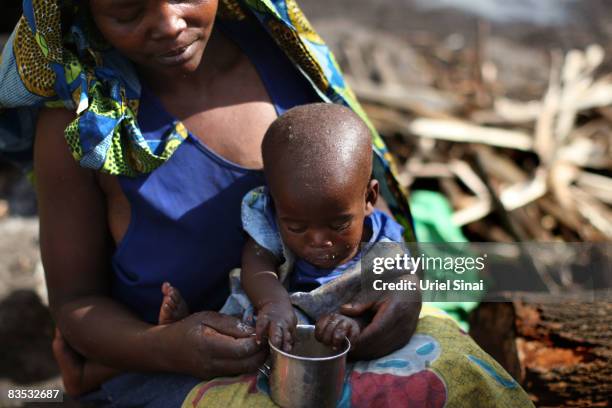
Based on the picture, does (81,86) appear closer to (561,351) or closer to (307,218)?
(307,218)

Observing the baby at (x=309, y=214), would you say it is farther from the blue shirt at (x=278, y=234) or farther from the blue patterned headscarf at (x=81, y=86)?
the blue patterned headscarf at (x=81, y=86)

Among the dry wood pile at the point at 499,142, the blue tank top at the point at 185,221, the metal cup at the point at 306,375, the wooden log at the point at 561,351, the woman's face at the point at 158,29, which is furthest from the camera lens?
the dry wood pile at the point at 499,142

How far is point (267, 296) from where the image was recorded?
192 cm

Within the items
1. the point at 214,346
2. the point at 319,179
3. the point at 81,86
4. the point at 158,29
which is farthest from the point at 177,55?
the point at 214,346

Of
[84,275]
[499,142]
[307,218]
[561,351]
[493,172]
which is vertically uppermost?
[499,142]

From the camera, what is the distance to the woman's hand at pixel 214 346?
6.10ft

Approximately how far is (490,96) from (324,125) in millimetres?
2762

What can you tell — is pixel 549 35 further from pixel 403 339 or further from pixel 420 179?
pixel 403 339

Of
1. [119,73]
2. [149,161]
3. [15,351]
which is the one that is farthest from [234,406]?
[15,351]

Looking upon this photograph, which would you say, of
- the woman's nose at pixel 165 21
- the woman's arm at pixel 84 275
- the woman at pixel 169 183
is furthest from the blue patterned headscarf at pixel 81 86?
the woman's nose at pixel 165 21

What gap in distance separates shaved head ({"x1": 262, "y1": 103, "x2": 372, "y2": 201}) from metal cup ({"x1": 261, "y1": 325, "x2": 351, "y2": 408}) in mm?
346

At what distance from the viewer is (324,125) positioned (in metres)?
1.95

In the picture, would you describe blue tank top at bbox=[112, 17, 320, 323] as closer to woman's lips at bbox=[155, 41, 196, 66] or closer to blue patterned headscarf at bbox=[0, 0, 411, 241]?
blue patterned headscarf at bbox=[0, 0, 411, 241]

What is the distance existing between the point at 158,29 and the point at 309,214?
1.84 ft
